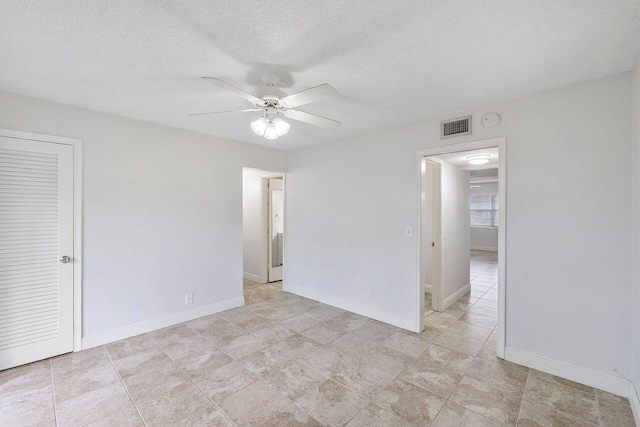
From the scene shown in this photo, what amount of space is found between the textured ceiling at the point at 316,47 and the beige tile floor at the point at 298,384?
2467 millimetres

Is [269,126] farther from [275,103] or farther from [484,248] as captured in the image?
[484,248]

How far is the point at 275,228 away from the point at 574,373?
4519mm

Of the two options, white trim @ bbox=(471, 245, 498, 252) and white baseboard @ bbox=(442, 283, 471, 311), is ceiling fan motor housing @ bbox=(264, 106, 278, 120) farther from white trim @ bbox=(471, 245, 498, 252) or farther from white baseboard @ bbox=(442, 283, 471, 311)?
white trim @ bbox=(471, 245, 498, 252)

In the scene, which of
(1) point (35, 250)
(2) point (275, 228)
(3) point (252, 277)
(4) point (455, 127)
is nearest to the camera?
(1) point (35, 250)

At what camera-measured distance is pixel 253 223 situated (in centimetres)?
550

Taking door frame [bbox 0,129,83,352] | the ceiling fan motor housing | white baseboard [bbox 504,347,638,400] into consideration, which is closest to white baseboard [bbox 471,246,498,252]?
white baseboard [bbox 504,347,638,400]

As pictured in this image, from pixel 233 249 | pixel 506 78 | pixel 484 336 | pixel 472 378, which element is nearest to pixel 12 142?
pixel 233 249

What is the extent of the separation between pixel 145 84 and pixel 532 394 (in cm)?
399

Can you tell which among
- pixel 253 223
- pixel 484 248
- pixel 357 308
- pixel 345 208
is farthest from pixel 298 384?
pixel 484 248

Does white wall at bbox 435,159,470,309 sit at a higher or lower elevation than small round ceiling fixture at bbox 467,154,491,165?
lower

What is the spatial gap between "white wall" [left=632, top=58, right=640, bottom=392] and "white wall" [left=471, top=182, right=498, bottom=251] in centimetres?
806

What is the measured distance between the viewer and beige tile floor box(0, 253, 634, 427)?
1886 millimetres

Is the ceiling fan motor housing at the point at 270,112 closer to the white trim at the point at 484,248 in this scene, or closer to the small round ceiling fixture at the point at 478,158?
the small round ceiling fixture at the point at 478,158

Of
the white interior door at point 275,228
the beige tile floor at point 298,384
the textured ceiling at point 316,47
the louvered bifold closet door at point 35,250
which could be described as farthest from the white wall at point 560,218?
the louvered bifold closet door at point 35,250
